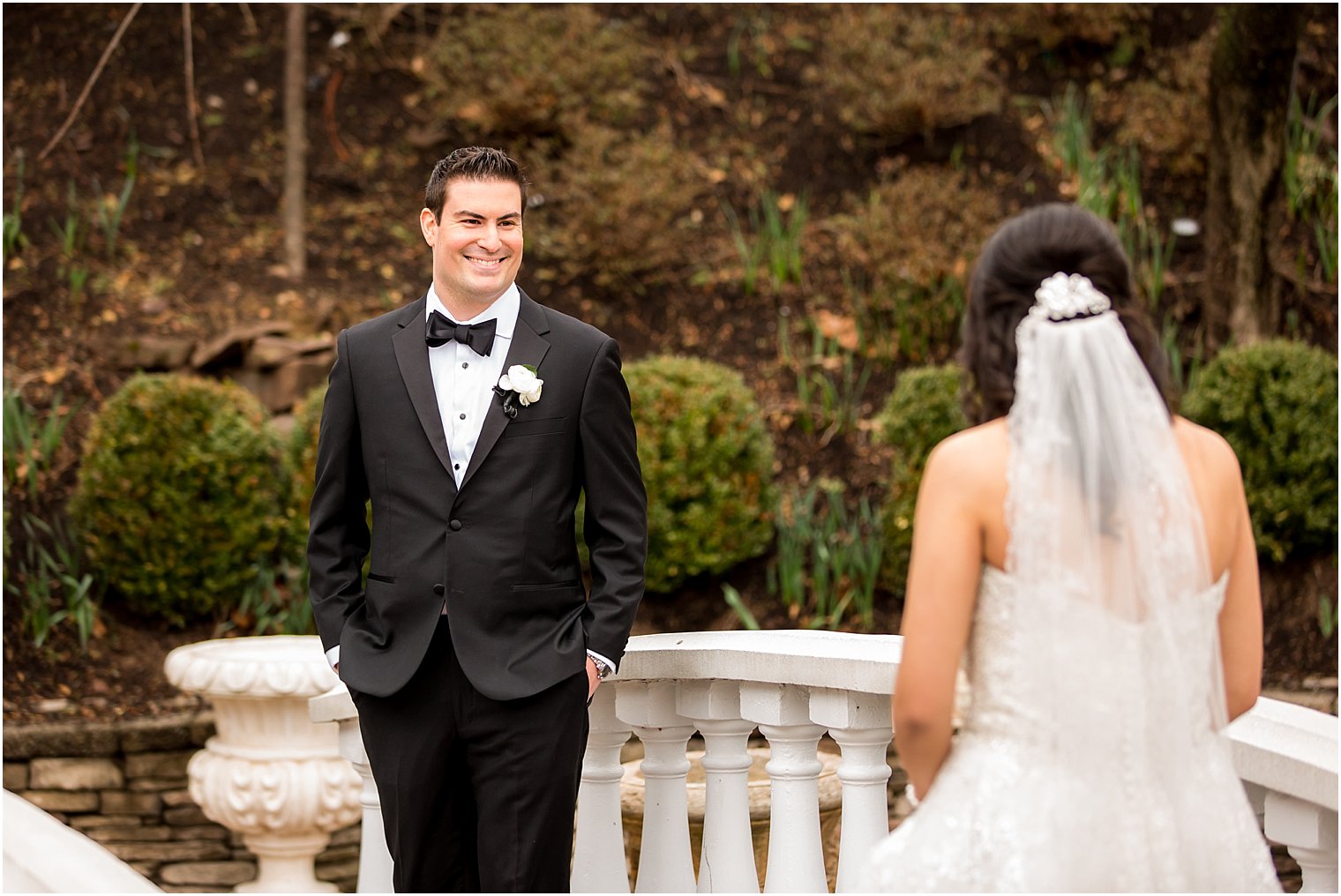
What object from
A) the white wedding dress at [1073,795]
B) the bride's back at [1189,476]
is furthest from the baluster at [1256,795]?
the bride's back at [1189,476]

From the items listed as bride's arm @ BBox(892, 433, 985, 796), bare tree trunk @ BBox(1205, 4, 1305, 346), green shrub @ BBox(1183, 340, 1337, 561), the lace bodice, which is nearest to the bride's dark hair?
bride's arm @ BBox(892, 433, 985, 796)

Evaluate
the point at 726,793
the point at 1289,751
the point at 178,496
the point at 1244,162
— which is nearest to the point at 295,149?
the point at 178,496

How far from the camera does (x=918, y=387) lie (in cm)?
639

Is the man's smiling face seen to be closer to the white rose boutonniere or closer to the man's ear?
the man's ear

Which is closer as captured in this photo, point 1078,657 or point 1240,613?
point 1078,657

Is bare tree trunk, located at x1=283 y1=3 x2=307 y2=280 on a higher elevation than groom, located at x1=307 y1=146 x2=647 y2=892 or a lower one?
higher

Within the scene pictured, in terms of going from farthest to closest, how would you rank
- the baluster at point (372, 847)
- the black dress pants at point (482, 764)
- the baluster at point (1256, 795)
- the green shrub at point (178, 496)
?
the green shrub at point (178, 496) < the baluster at point (372, 847) < the black dress pants at point (482, 764) < the baluster at point (1256, 795)

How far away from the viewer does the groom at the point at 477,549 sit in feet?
8.27

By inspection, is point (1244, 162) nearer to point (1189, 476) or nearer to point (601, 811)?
point (601, 811)

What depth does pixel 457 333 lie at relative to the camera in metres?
2.62

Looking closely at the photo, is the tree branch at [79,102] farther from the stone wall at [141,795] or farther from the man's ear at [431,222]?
the man's ear at [431,222]

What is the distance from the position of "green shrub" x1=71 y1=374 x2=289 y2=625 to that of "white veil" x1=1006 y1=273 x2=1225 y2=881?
16.2ft

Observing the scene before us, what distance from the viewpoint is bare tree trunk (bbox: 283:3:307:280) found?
8133mm

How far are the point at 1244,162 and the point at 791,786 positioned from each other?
584cm
